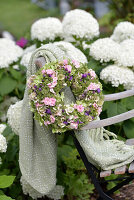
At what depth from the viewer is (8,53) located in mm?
3699

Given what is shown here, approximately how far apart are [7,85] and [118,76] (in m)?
1.05

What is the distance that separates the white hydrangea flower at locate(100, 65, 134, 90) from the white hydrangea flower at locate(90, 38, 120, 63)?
4.6 inches

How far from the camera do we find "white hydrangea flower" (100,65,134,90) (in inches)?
126

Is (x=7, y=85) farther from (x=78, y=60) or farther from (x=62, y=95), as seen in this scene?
(x=62, y=95)

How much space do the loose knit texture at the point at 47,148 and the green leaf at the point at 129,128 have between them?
57cm

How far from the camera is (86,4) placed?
41.5 feet

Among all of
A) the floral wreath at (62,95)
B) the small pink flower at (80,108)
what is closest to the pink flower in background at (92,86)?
the floral wreath at (62,95)

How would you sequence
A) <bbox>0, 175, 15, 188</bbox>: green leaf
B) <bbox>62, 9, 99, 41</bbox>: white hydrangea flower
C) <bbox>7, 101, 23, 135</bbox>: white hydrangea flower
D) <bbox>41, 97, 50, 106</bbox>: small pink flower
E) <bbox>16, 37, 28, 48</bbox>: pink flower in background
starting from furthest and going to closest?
<bbox>16, 37, 28, 48</bbox>: pink flower in background
<bbox>62, 9, 99, 41</bbox>: white hydrangea flower
<bbox>7, 101, 23, 135</bbox>: white hydrangea flower
<bbox>0, 175, 15, 188</bbox>: green leaf
<bbox>41, 97, 50, 106</bbox>: small pink flower

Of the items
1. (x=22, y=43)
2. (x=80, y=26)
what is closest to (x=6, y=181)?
(x=80, y=26)

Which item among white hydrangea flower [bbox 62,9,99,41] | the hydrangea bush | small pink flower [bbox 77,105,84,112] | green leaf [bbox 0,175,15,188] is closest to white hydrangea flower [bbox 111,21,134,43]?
the hydrangea bush

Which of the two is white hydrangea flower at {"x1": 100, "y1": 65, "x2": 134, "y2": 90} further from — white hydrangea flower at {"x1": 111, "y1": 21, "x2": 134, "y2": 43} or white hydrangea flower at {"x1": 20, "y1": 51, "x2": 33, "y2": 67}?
white hydrangea flower at {"x1": 20, "y1": 51, "x2": 33, "y2": 67}

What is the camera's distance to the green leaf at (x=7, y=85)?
3.58 meters

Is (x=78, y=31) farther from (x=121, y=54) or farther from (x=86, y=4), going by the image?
(x=86, y=4)

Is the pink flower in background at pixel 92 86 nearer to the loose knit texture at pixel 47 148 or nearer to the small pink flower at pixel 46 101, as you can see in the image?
the loose knit texture at pixel 47 148
